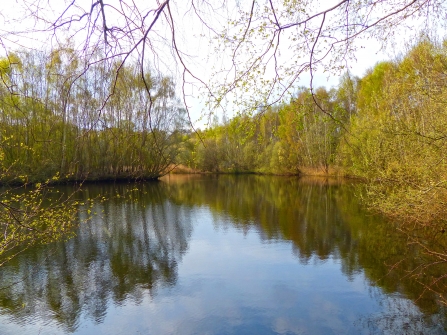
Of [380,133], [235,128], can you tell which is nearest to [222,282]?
[235,128]

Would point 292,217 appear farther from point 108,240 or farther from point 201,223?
point 108,240

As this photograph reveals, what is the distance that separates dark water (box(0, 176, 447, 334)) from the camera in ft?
19.6

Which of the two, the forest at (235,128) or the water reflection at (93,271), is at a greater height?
the forest at (235,128)

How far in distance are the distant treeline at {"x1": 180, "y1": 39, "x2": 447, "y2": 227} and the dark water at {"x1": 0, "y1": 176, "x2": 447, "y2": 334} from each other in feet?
5.35

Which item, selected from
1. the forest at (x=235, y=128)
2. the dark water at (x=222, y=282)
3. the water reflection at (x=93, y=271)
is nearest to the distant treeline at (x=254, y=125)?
the forest at (x=235, y=128)

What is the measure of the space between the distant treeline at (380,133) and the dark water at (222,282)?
1630 millimetres

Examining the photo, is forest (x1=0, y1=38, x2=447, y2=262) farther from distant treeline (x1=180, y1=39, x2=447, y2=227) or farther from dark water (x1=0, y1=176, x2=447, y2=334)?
dark water (x1=0, y1=176, x2=447, y2=334)

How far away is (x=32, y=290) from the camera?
725 centimetres

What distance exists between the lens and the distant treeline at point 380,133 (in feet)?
11.6

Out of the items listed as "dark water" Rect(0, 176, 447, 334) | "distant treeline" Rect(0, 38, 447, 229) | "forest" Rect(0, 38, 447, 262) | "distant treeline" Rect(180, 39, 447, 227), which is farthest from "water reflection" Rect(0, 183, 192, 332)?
"distant treeline" Rect(180, 39, 447, 227)

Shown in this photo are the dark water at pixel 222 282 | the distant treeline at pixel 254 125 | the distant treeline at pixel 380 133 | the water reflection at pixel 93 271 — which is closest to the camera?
the distant treeline at pixel 254 125

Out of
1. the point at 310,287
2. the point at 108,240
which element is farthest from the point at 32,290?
the point at 310,287

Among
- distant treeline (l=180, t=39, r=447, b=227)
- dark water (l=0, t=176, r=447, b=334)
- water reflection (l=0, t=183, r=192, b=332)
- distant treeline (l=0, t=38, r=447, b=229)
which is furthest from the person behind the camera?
water reflection (l=0, t=183, r=192, b=332)

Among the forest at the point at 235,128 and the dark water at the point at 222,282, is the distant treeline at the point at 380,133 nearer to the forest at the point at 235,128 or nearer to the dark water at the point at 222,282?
the forest at the point at 235,128
